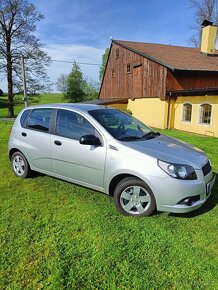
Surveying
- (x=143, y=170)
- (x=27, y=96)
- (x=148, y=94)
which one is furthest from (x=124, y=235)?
(x=27, y=96)

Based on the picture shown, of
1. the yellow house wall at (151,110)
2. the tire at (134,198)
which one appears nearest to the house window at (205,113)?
the yellow house wall at (151,110)

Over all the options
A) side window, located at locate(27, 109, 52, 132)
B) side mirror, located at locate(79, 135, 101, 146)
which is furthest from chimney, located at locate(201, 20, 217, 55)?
side mirror, located at locate(79, 135, 101, 146)

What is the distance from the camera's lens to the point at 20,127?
209 inches

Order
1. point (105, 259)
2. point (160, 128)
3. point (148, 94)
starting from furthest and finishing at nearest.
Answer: point (148, 94) < point (160, 128) < point (105, 259)

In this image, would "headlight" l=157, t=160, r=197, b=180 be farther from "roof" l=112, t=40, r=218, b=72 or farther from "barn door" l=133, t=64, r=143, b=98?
"barn door" l=133, t=64, r=143, b=98

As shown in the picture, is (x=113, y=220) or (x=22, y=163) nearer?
(x=113, y=220)

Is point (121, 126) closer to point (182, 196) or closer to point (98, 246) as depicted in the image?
point (182, 196)

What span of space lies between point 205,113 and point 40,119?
11.6 m

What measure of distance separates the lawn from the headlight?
74 cm

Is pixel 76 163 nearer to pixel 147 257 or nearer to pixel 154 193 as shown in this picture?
pixel 154 193

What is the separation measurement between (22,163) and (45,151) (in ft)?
3.15

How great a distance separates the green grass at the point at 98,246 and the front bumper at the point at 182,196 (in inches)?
10.8

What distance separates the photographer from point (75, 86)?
136 ft

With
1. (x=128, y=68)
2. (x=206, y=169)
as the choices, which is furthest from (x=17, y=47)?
(x=206, y=169)
